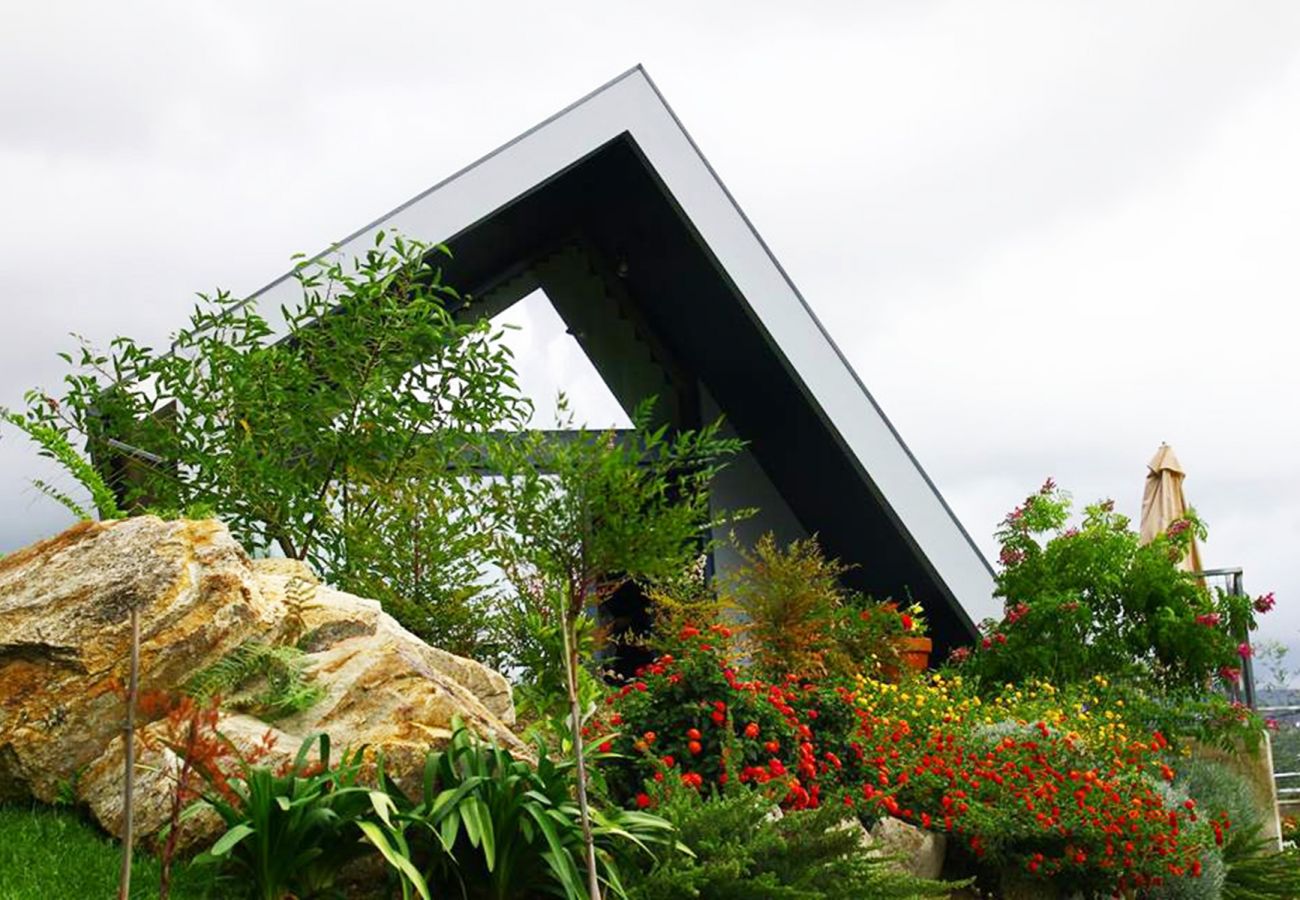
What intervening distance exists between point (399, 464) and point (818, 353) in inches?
144

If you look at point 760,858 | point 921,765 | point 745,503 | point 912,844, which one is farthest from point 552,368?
point 760,858

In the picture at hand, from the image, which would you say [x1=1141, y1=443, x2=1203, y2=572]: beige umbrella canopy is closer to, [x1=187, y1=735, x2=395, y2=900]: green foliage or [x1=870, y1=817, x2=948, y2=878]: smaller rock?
[x1=870, y1=817, x2=948, y2=878]: smaller rock

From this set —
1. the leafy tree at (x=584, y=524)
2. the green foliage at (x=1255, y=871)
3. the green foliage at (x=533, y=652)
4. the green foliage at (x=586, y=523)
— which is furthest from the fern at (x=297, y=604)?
the green foliage at (x=1255, y=871)

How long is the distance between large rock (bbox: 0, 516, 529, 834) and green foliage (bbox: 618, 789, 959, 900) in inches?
30.1

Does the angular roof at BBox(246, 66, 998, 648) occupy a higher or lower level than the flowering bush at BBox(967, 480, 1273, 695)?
higher

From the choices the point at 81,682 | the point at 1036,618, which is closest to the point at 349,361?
the point at 81,682

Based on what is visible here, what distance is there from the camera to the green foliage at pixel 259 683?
550 centimetres

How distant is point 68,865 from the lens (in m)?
4.90

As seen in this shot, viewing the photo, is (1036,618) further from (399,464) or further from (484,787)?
(484,787)

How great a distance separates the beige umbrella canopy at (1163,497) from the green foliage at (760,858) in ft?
23.9

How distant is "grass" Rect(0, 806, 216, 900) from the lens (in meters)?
4.68

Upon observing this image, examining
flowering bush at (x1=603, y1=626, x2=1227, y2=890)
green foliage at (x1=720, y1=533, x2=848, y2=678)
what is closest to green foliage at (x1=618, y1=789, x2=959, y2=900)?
flowering bush at (x1=603, y1=626, x2=1227, y2=890)

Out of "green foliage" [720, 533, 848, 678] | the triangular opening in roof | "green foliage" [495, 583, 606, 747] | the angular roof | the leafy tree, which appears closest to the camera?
"green foliage" [495, 583, 606, 747]

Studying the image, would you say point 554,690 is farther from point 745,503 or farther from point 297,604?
point 745,503
